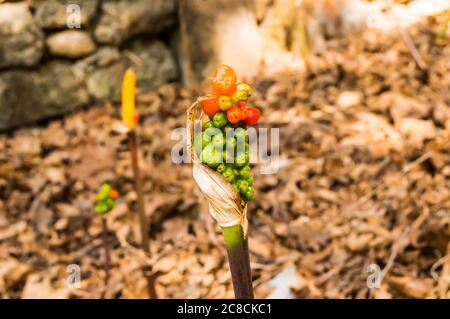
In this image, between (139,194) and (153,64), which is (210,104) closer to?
(139,194)

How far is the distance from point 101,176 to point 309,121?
1.28 metres

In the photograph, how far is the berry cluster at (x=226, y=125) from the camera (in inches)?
41.7

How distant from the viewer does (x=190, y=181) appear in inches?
118

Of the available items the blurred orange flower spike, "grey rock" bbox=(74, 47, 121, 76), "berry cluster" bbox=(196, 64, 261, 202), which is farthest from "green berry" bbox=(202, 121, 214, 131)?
"grey rock" bbox=(74, 47, 121, 76)

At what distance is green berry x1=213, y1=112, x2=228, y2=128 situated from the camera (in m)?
1.08

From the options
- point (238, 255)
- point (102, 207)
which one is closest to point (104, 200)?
point (102, 207)

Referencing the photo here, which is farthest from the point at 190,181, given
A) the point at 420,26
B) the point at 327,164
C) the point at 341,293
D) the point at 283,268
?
the point at 420,26

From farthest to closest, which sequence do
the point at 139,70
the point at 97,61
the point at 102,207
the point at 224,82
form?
the point at 139,70
the point at 97,61
the point at 102,207
the point at 224,82

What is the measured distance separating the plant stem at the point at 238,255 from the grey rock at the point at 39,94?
2.96 metres

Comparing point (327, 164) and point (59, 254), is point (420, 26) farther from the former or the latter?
point (59, 254)

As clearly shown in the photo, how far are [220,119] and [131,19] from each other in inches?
121

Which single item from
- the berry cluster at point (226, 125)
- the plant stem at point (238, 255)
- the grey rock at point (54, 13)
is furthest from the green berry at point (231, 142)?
the grey rock at point (54, 13)

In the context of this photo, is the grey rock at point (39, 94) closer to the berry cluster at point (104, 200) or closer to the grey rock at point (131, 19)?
the grey rock at point (131, 19)

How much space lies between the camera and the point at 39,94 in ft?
12.4
